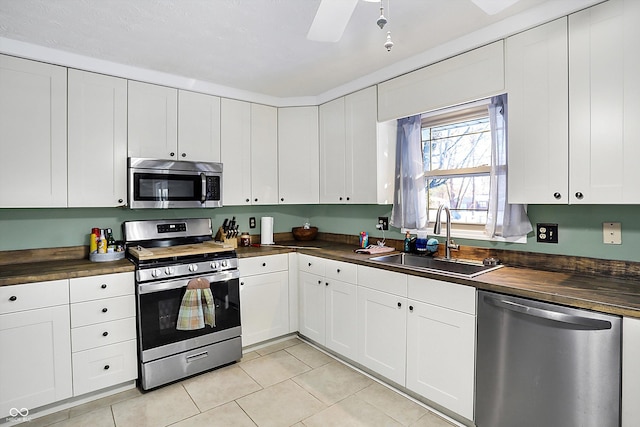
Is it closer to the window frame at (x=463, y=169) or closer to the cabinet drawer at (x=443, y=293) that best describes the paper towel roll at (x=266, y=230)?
the window frame at (x=463, y=169)

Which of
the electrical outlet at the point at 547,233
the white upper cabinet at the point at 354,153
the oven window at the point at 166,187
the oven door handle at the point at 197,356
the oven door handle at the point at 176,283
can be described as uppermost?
the white upper cabinet at the point at 354,153

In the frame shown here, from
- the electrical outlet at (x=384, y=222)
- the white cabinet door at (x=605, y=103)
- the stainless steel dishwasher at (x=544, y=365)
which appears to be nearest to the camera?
the stainless steel dishwasher at (x=544, y=365)

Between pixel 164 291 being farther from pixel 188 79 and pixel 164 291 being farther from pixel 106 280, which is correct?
pixel 188 79

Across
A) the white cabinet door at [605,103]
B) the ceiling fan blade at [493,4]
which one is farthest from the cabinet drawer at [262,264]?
the ceiling fan blade at [493,4]

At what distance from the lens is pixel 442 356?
211cm

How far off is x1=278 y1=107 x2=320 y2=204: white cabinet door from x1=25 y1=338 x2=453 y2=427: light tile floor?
1645 mm

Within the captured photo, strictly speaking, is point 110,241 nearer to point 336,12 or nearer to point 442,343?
point 336,12

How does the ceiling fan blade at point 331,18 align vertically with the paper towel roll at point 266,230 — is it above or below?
above

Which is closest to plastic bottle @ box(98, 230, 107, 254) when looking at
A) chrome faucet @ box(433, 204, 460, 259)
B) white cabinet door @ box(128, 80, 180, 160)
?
white cabinet door @ box(128, 80, 180, 160)

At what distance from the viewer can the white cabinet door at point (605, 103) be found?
1679 millimetres

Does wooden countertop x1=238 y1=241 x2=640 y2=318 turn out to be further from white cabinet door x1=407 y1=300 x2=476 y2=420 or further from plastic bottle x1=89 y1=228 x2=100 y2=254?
plastic bottle x1=89 y1=228 x2=100 y2=254

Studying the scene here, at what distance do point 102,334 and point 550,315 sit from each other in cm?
269

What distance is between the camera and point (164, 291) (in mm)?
2549

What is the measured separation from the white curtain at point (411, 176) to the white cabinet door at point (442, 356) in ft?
2.99
